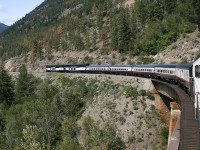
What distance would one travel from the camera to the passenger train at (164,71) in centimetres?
2527

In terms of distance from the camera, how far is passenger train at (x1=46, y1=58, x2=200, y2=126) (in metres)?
25.3

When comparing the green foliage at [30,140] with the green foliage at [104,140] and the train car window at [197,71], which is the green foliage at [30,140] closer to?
the green foliage at [104,140]

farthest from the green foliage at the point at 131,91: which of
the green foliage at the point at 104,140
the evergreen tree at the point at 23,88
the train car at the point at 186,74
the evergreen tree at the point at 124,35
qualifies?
the evergreen tree at the point at 124,35

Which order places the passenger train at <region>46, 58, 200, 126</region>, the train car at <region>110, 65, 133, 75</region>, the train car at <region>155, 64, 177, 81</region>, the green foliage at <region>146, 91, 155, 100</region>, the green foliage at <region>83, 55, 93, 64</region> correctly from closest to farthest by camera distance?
the passenger train at <region>46, 58, 200, 126</region> → the train car at <region>155, 64, 177, 81</region> → the green foliage at <region>146, 91, 155, 100</region> → the train car at <region>110, 65, 133, 75</region> → the green foliage at <region>83, 55, 93, 64</region>

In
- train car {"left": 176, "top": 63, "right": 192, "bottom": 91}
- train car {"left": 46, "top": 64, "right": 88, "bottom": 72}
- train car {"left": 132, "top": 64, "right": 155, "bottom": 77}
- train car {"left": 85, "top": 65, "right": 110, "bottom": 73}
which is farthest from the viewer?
train car {"left": 46, "top": 64, "right": 88, "bottom": 72}

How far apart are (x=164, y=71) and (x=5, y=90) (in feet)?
161

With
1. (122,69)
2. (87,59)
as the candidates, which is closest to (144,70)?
(122,69)

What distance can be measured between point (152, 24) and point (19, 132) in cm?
6566

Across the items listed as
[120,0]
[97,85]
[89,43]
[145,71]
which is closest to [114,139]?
[145,71]

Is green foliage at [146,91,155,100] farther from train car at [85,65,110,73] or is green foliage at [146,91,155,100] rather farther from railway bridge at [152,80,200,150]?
train car at [85,65,110,73]

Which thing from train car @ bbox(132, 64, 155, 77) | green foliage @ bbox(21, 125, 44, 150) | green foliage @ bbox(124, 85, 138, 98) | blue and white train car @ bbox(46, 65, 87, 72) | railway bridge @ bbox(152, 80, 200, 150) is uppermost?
blue and white train car @ bbox(46, 65, 87, 72)

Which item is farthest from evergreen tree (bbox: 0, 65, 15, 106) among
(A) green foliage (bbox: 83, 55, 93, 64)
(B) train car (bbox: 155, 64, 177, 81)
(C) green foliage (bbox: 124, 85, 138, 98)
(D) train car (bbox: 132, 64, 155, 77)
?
(A) green foliage (bbox: 83, 55, 93, 64)

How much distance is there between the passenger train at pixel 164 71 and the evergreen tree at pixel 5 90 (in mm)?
22205

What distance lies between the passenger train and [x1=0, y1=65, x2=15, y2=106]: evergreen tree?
22205 mm
